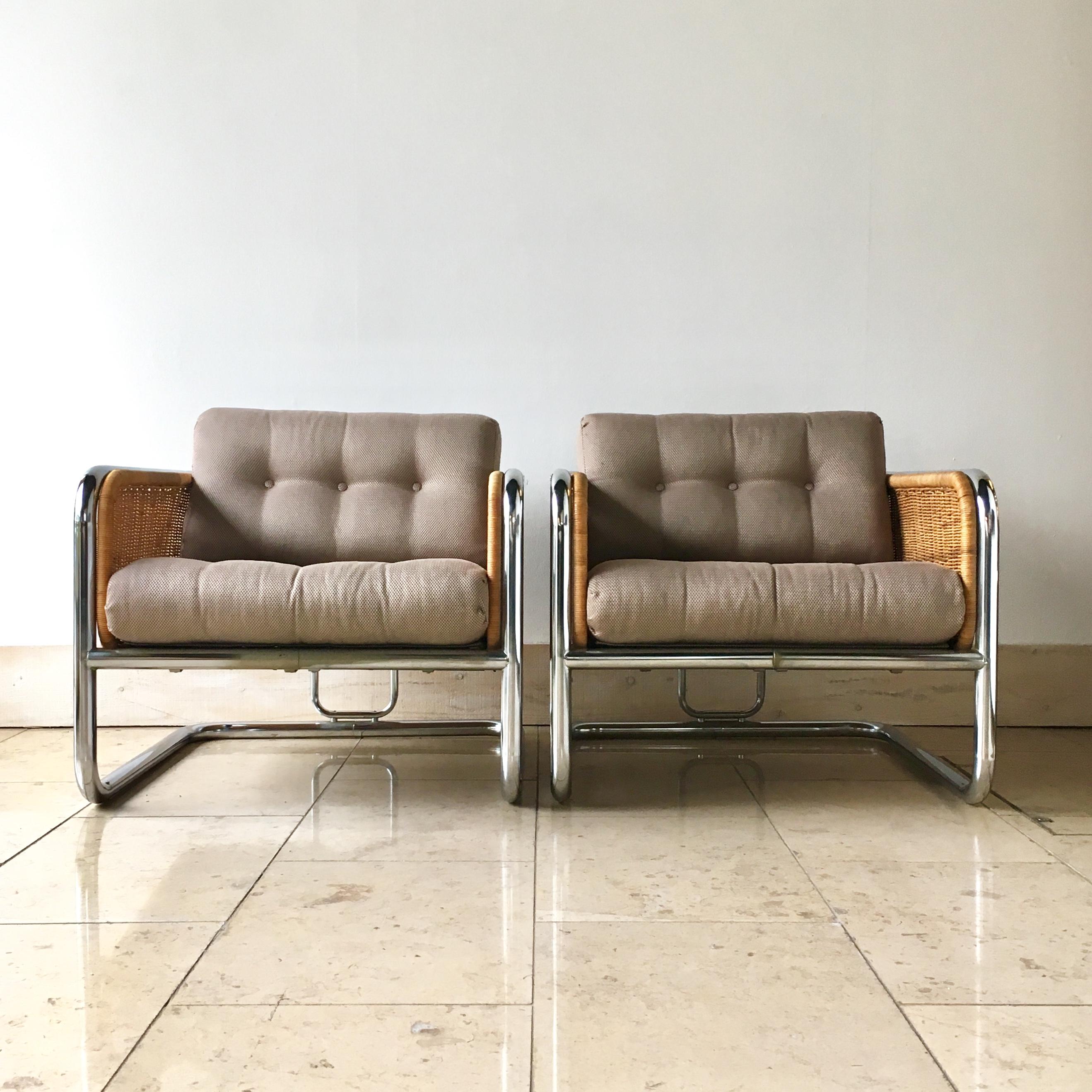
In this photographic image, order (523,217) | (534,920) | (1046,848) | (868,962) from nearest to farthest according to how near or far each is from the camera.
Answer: (868,962) → (534,920) → (1046,848) → (523,217)

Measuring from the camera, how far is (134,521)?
198 centimetres

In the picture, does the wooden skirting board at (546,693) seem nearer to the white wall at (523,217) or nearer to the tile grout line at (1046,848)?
the white wall at (523,217)

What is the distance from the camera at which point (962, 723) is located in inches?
104

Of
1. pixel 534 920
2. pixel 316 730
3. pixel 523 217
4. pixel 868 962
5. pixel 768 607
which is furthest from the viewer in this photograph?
pixel 523 217

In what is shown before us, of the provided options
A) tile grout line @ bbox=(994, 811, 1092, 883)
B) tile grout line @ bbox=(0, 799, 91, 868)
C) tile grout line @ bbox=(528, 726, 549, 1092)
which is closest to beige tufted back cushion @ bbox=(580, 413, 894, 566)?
tile grout line @ bbox=(528, 726, 549, 1092)

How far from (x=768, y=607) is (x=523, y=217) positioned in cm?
137

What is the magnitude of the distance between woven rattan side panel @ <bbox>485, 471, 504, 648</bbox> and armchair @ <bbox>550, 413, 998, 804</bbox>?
4.1 inches

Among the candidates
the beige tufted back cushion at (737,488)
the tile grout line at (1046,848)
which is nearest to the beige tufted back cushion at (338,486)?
the beige tufted back cushion at (737,488)

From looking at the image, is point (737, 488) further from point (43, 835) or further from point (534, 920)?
point (43, 835)

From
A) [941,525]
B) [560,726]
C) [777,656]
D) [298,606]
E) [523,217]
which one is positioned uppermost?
[523,217]

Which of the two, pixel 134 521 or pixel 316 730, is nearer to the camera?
pixel 134 521

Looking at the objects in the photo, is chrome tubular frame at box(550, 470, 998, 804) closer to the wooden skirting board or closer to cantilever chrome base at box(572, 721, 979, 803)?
cantilever chrome base at box(572, 721, 979, 803)

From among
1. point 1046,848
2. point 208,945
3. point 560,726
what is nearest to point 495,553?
point 560,726

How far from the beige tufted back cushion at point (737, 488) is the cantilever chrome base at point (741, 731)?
446mm
